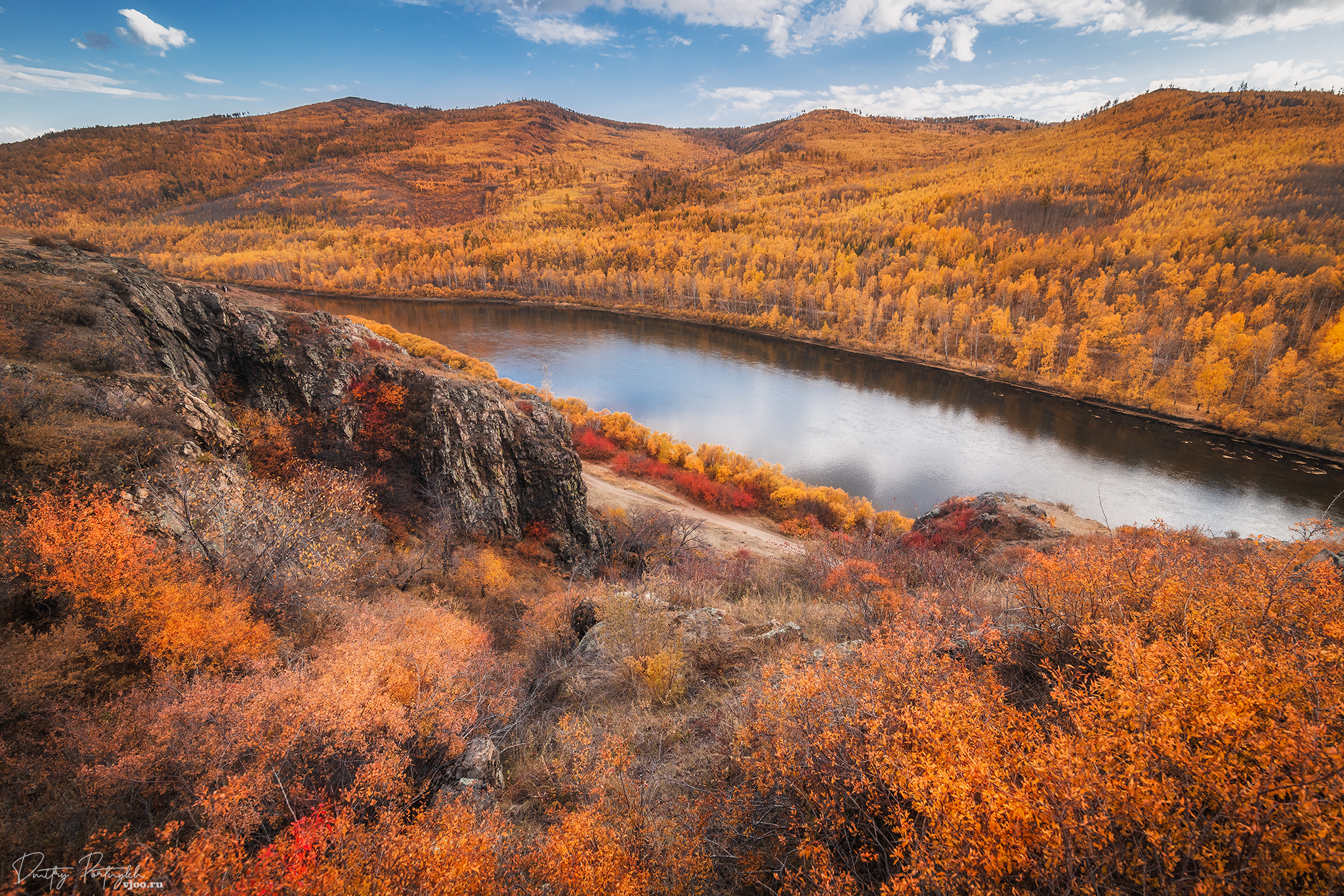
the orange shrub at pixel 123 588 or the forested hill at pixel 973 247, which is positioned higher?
the forested hill at pixel 973 247

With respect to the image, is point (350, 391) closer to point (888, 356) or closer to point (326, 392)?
point (326, 392)

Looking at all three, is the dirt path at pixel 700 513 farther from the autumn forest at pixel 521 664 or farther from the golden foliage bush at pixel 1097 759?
the golden foliage bush at pixel 1097 759

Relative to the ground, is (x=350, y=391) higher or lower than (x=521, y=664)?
higher

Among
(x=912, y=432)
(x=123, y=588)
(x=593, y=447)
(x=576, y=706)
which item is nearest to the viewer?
(x=123, y=588)

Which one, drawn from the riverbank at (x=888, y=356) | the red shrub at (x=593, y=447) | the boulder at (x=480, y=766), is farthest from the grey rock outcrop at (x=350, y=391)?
the riverbank at (x=888, y=356)

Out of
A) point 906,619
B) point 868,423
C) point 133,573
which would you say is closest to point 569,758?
point 906,619

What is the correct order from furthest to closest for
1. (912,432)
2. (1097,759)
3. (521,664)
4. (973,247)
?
(973,247), (912,432), (521,664), (1097,759)

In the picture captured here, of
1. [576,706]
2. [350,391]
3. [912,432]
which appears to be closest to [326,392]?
[350,391]
